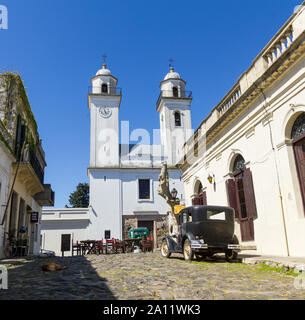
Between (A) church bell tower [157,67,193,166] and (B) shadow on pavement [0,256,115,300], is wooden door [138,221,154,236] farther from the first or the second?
(B) shadow on pavement [0,256,115,300]

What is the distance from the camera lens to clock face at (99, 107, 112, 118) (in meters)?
30.8

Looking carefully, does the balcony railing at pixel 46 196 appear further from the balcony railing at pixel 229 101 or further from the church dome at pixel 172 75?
the church dome at pixel 172 75

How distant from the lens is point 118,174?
2869cm

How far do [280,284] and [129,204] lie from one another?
23.3 m

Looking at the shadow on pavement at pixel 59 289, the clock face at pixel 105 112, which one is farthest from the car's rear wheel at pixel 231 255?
the clock face at pixel 105 112

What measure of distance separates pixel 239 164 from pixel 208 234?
151 inches

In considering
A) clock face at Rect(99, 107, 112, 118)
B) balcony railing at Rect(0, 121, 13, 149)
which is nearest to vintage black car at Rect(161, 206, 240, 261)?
balcony railing at Rect(0, 121, 13, 149)

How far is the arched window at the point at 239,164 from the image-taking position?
1150 cm

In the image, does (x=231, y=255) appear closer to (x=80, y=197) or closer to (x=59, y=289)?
(x=59, y=289)

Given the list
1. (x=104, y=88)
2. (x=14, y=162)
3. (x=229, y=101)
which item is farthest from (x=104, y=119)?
(x=229, y=101)

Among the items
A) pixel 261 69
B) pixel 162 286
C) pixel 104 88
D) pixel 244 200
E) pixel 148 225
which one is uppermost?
pixel 104 88

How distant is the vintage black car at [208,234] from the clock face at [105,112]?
22604 millimetres

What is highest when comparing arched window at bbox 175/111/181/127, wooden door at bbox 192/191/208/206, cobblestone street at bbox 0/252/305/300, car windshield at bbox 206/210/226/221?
arched window at bbox 175/111/181/127
